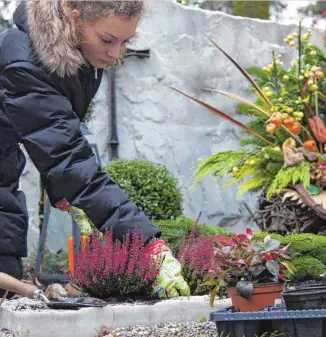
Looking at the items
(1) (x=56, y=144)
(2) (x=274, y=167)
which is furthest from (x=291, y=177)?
(1) (x=56, y=144)

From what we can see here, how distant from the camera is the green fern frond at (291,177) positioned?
17.8 feet

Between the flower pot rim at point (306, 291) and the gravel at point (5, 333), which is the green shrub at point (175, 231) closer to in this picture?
the gravel at point (5, 333)

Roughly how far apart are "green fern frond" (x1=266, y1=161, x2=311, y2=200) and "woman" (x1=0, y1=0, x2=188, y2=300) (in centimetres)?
244

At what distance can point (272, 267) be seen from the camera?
3102 millimetres

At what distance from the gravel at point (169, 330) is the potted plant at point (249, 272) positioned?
0.13 meters

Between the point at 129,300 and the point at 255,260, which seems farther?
the point at 129,300

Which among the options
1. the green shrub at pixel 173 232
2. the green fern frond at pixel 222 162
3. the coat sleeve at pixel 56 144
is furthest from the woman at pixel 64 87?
the green fern frond at pixel 222 162

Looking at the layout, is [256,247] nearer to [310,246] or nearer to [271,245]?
[271,245]

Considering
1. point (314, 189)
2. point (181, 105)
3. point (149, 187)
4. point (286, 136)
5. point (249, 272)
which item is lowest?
point (249, 272)

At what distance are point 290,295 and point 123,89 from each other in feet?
18.8

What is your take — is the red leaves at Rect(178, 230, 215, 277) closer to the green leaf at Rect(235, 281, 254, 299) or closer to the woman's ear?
the green leaf at Rect(235, 281, 254, 299)

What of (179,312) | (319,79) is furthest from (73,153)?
(319,79)

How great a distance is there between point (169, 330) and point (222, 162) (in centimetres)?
319

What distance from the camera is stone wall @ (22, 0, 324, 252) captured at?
8211 mm
